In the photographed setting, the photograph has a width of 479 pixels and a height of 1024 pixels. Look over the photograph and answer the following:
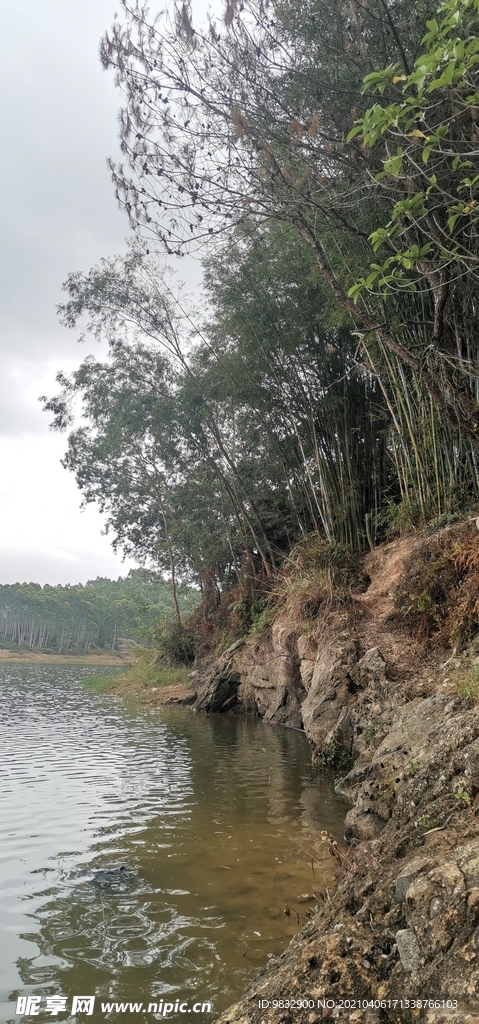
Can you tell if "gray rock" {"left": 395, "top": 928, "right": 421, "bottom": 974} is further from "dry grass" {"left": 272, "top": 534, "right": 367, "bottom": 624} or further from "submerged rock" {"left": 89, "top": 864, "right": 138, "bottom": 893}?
"dry grass" {"left": 272, "top": 534, "right": 367, "bottom": 624}

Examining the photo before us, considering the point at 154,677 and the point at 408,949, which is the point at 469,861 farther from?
the point at 154,677

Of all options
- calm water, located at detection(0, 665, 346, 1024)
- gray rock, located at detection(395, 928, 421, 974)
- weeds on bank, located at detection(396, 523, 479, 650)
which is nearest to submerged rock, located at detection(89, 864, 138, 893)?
calm water, located at detection(0, 665, 346, 1024)

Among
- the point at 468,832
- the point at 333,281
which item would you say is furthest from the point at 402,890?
the point at 333,281

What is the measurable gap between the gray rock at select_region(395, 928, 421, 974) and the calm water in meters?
0.98

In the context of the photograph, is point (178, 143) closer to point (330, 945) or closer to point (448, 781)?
point (448, 781)

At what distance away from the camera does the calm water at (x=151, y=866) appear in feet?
8.13

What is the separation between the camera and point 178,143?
5156mm

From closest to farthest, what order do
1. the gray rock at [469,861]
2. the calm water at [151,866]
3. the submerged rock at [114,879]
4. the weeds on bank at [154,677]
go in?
the gray rock at [469,861] → the calm water at [151,866] → the submerged rock at [114,879] → the weeds on bank at [154,677]

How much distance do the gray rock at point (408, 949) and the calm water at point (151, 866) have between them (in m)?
0.98

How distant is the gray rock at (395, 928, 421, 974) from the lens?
1633mm

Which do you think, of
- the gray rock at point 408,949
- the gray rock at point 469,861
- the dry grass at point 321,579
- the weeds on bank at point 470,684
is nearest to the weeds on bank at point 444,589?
the weeds on bank at point 470,684

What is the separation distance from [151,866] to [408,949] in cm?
246

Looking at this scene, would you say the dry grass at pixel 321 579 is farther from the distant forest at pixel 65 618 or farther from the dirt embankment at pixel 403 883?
the distant forest at pixel 65 618

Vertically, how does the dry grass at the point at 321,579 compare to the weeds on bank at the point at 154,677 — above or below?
above
